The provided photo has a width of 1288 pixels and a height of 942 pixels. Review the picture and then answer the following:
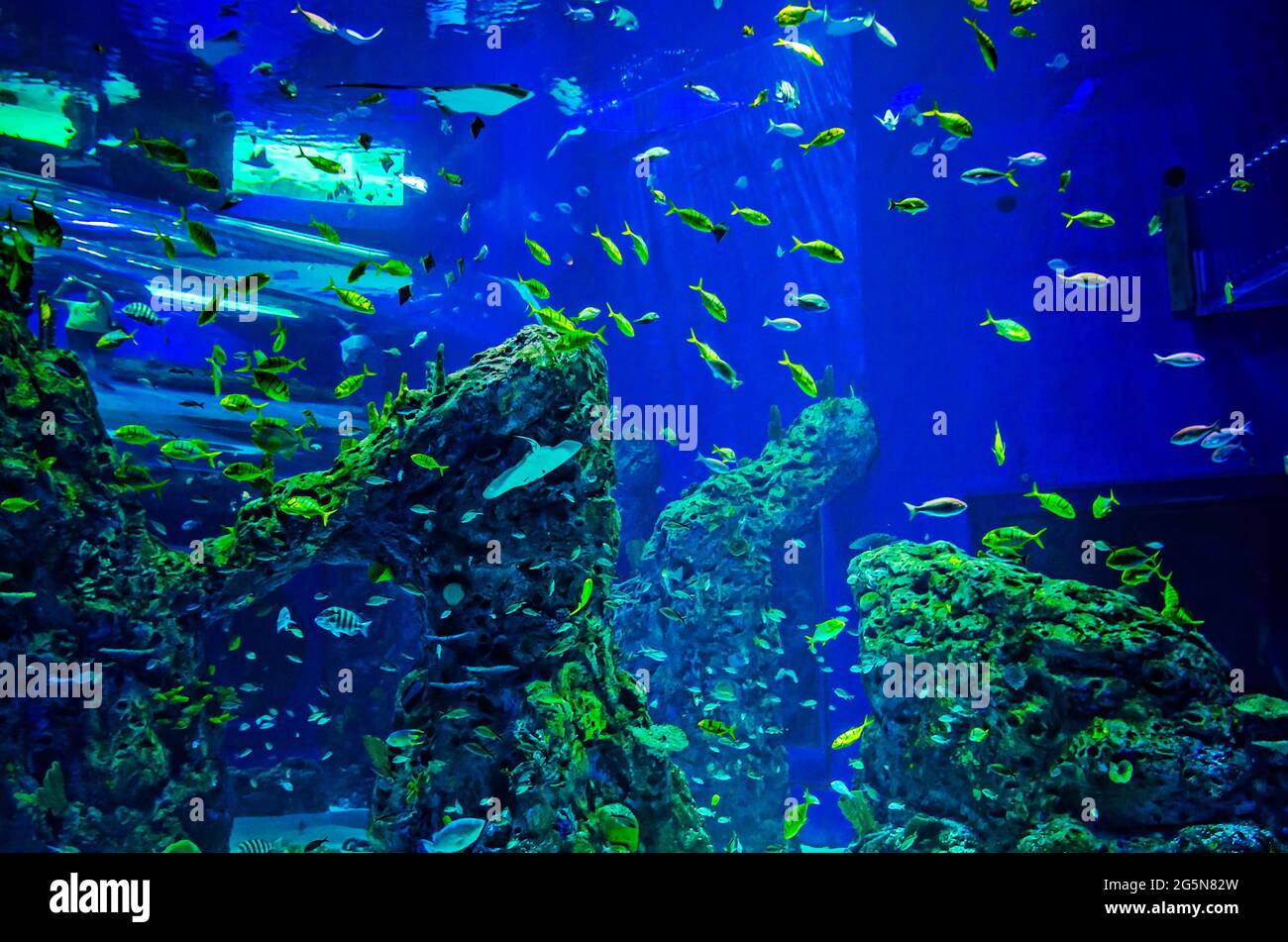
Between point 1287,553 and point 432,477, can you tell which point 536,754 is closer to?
point 432,477

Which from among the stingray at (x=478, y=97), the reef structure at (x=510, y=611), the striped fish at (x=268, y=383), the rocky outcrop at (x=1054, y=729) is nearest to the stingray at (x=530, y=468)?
the reef structure at (x=510, y=611)

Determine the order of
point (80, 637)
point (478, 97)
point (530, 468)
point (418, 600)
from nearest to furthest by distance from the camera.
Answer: point (478, 97) < point (530, 468) < point (418, 600) < point (80, 637)

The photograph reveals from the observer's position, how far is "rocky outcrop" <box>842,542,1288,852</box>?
5.27 meters

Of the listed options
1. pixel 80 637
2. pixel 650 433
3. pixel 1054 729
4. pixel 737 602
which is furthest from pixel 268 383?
pixel 650 433

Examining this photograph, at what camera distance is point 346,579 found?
15.7 meters

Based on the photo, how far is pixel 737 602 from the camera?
12.2 m

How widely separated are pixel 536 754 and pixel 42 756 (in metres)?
5.15

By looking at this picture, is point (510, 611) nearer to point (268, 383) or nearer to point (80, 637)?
point (268, 383)

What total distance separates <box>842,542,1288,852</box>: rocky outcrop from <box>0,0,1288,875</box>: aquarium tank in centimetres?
4

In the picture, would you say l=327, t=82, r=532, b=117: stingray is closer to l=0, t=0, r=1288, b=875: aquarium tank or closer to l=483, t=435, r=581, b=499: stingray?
l=0, t=0, r=1288, b=875: aquarium tank

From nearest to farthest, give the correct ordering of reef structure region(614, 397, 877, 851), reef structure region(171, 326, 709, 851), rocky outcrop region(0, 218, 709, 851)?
reef structure region(171, 326, 709, 851)
rocky outcrop region(0, 218, 709, 851)
reef structure region(614, 397, 877, 851)

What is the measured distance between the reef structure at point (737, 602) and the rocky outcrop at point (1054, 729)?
3664 mm

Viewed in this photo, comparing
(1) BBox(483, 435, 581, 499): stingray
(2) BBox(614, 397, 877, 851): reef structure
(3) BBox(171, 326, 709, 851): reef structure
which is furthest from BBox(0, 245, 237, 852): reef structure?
(2) BBox(614, 397, 877, 851): reef structure

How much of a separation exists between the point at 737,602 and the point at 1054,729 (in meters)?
6.55
